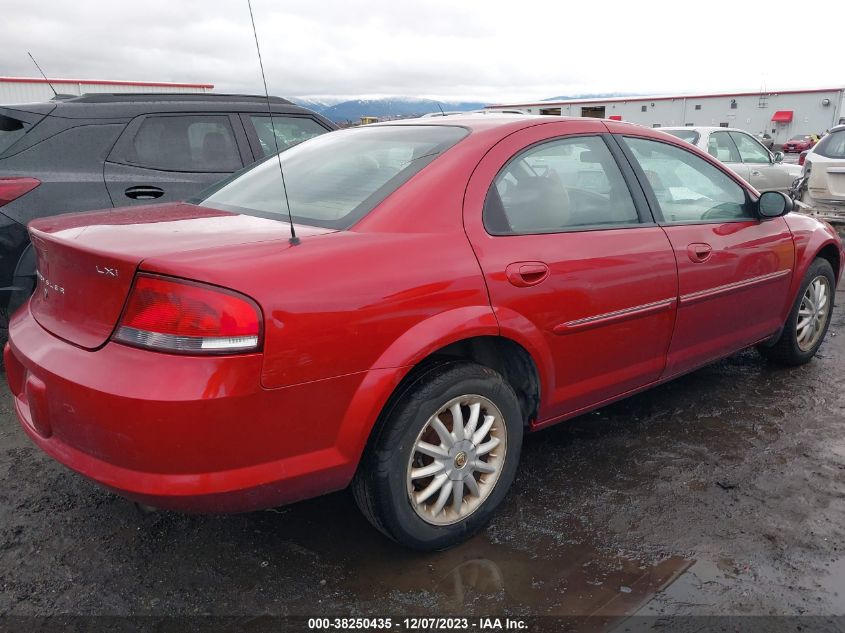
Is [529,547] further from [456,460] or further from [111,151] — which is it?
[111,151]

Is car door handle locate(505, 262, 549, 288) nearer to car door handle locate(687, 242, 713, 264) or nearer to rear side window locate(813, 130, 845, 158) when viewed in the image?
car door handle locate(687, 242, 713, 264)

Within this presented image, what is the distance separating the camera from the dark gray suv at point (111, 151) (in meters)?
4.00

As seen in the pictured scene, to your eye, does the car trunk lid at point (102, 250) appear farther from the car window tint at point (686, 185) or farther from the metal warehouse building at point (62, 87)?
the metal warehouse building at point (62, 87)

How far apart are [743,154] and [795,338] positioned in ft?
23.3

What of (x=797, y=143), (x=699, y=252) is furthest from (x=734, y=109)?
(x=699, y=252)

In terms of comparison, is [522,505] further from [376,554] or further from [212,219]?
[212,219]

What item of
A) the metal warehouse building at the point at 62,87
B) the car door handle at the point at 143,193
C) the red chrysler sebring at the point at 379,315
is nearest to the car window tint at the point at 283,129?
the car door handle at the point at 143,193

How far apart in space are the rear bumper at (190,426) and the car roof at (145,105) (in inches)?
113

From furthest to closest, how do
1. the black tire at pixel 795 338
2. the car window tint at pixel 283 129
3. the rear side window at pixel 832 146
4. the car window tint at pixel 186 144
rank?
the rear side window at pixel 832 146
the car window tint at pixel 283 129
the car window tint at pixel 186 144
the black tire at pixel 795 338

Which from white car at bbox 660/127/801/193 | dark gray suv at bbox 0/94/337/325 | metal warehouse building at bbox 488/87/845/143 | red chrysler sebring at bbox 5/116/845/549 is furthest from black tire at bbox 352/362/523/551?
metal warehouse building at bbox 488/87/845/143

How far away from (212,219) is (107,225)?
1.17 feet

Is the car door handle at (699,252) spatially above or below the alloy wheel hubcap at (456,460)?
above

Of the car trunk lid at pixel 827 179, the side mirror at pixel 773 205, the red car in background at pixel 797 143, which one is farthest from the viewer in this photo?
the red car in background at pixel 797 143

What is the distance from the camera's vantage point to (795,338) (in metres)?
4.25
